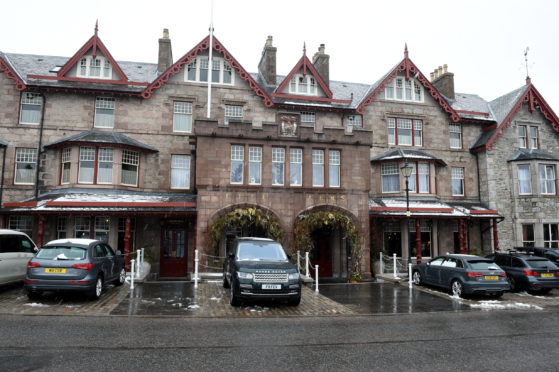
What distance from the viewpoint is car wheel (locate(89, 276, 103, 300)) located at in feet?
38.7

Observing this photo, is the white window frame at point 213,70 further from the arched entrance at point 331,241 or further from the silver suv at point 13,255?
the silver suv at point 13,255

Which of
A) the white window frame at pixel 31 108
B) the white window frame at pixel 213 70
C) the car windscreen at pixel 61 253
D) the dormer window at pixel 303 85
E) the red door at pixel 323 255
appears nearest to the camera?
the car windscreen at pixel 61 253

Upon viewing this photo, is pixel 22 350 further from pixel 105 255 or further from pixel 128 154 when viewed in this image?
pixel 128 154

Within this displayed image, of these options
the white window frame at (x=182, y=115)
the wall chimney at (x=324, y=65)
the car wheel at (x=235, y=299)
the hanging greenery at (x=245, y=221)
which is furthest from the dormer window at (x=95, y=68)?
the car wheel at (x=235, y=299)

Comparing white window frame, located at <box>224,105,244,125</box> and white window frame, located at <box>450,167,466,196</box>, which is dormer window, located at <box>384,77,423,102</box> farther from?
white window frame, located at <box>224,105,244,125</box>

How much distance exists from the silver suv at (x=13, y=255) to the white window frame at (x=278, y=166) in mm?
10817

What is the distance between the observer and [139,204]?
18.4 metres

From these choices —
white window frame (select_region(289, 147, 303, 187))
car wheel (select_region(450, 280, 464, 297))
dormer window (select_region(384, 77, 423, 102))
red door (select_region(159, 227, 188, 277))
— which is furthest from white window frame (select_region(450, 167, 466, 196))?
red door (select_region(159, 227, 188, 277))

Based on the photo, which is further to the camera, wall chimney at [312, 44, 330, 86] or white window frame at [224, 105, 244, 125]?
wall chimney at [312, 44, 330, 86]

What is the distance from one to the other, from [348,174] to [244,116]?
7.28 meters

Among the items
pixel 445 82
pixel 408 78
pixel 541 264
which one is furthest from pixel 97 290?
pixel 445 82

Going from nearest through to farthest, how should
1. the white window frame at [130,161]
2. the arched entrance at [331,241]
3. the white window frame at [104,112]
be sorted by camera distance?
the arched entrance at [331,241]
the white window frame at [130,161]
the white window frame at [104,112]

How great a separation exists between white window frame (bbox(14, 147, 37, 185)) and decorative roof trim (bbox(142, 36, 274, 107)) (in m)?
6.84

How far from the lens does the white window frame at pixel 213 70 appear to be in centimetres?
2259
